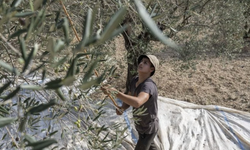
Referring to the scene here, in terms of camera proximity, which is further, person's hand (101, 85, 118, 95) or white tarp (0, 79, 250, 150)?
white tarp (0, 79, 250, 150)

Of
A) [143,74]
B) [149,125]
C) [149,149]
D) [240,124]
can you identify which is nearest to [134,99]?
[143,74]

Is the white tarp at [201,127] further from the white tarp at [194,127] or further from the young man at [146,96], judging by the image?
the young man at [146,96]

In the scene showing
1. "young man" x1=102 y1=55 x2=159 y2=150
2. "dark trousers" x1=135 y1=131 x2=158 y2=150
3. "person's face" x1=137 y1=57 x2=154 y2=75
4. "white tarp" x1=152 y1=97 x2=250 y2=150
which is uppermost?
"person's face" x1=137 y1=57 x2=154 y2=75

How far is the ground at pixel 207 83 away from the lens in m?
5.46

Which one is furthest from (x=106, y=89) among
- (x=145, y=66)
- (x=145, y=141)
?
(x=145, y=141)

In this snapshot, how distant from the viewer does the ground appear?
215 inches

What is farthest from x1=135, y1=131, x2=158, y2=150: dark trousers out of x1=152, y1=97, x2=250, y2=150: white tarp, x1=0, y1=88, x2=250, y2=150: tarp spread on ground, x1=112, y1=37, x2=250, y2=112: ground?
x1=112, y1=37, x2=250, y2=112: ground

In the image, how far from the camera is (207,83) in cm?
626

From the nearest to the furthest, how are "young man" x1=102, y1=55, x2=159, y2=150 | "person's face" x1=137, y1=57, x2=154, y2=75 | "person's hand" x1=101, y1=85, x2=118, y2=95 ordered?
"person's hand" x1=101, y1=85, x2=118, y2=95 → "young man" x1=102, y1=55, x2=159, y2=150 → "person's face" x1=137, y1=57, x2=154, y2=75

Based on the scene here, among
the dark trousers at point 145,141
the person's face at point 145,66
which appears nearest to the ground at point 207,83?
the dark trousers at point 145,141

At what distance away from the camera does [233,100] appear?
5488 mm

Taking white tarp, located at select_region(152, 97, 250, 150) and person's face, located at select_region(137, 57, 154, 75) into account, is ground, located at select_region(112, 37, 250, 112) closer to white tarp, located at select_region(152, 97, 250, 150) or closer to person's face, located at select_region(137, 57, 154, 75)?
white tarp, located at select_region(152, 97, 250, 150)

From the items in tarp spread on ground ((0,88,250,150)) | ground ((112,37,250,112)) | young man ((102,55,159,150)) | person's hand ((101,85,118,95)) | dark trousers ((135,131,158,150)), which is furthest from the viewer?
ground ((112,37,250,112))

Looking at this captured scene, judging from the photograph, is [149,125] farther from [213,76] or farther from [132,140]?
[213,76]
